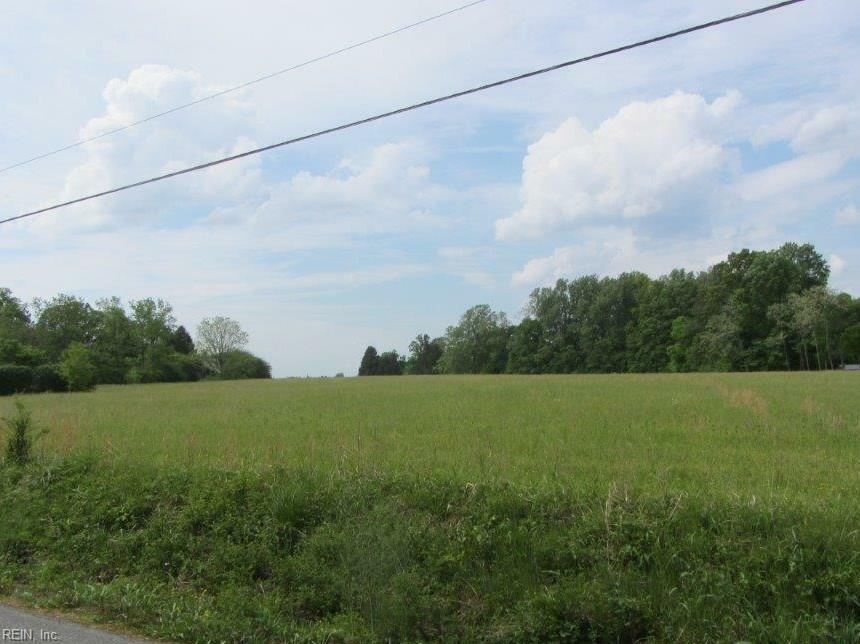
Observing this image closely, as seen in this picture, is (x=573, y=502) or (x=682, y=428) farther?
(x=682, y=428)

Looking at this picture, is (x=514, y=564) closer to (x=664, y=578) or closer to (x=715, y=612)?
(x=664, y=578)

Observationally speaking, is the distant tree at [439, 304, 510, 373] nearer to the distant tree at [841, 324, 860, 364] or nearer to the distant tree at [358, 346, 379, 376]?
the distant tree at [358, 346, 379, 376]

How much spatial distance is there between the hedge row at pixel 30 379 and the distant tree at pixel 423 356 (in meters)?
90.1

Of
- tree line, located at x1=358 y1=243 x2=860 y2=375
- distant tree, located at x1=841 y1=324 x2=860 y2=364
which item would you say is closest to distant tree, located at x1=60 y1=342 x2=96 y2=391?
tree line, located at x1=358 y1=243 x2=860 y2=375

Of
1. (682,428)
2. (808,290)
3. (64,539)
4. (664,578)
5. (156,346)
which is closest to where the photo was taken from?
(664,578)

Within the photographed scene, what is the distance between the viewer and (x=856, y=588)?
545cm

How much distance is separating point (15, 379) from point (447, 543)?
60.0 metres

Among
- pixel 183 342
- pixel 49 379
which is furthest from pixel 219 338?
pixel 49 379

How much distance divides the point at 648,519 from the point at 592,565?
2.56 feet

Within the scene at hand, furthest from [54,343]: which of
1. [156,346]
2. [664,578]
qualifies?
[664,578]

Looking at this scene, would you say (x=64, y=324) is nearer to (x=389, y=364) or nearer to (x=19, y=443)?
(x=389, y=364)

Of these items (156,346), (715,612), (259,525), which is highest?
(156,346)

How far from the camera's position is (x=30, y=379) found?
188 ft

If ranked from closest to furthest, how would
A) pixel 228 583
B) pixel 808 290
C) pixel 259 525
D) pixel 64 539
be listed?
pixel 228 583 < pixel 259 525 < pixel 64 539 < pixel 808 290
